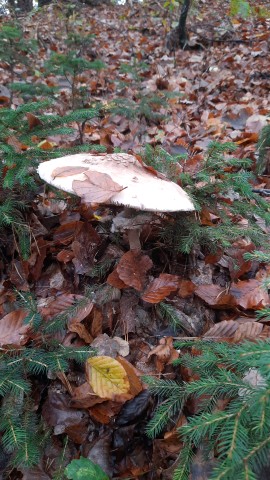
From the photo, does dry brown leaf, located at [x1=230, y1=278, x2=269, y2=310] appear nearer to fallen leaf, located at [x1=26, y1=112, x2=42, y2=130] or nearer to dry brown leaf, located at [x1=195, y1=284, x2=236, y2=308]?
dry brown leaf, located at [x1=195, y1=284, x2=236, y2=308]

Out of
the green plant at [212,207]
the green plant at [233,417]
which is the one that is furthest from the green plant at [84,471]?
the green plant at [212,207]

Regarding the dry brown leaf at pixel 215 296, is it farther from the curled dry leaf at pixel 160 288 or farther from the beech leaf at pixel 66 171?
the beech leaf at pixel 66 171

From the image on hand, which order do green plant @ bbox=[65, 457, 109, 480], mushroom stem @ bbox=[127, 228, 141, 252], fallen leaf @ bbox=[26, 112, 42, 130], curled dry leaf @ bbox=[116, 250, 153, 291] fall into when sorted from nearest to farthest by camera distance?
green plant @ bbox=[65, 457, 109, 480], curled dry leaf @ bbox=[116, 250, 153, 291], mushroom stem @ bbox=[127, 228, 141, 252], fallen leaf @ bbox=[26, 112, 42, 130]

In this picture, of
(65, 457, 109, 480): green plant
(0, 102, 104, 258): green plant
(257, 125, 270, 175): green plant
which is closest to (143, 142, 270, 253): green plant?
(0, 102, 104, 258): green plant

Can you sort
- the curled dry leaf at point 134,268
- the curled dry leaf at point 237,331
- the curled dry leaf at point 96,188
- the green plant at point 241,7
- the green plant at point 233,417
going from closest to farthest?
the green plant at point 233,417 → the curled dry leaf at point 96,188 → the curled dry leaf at point 237,331 → the curled dry leaf at point 134,268 → the green plant at point 241,7

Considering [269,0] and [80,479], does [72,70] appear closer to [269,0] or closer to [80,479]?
[80,479]

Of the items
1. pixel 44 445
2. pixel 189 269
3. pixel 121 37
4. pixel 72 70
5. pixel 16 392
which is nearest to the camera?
pixel 16 392

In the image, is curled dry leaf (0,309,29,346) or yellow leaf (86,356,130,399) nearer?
yellow leaf (86,356,130,399)

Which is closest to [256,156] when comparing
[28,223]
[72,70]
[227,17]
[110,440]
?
[72,70]
